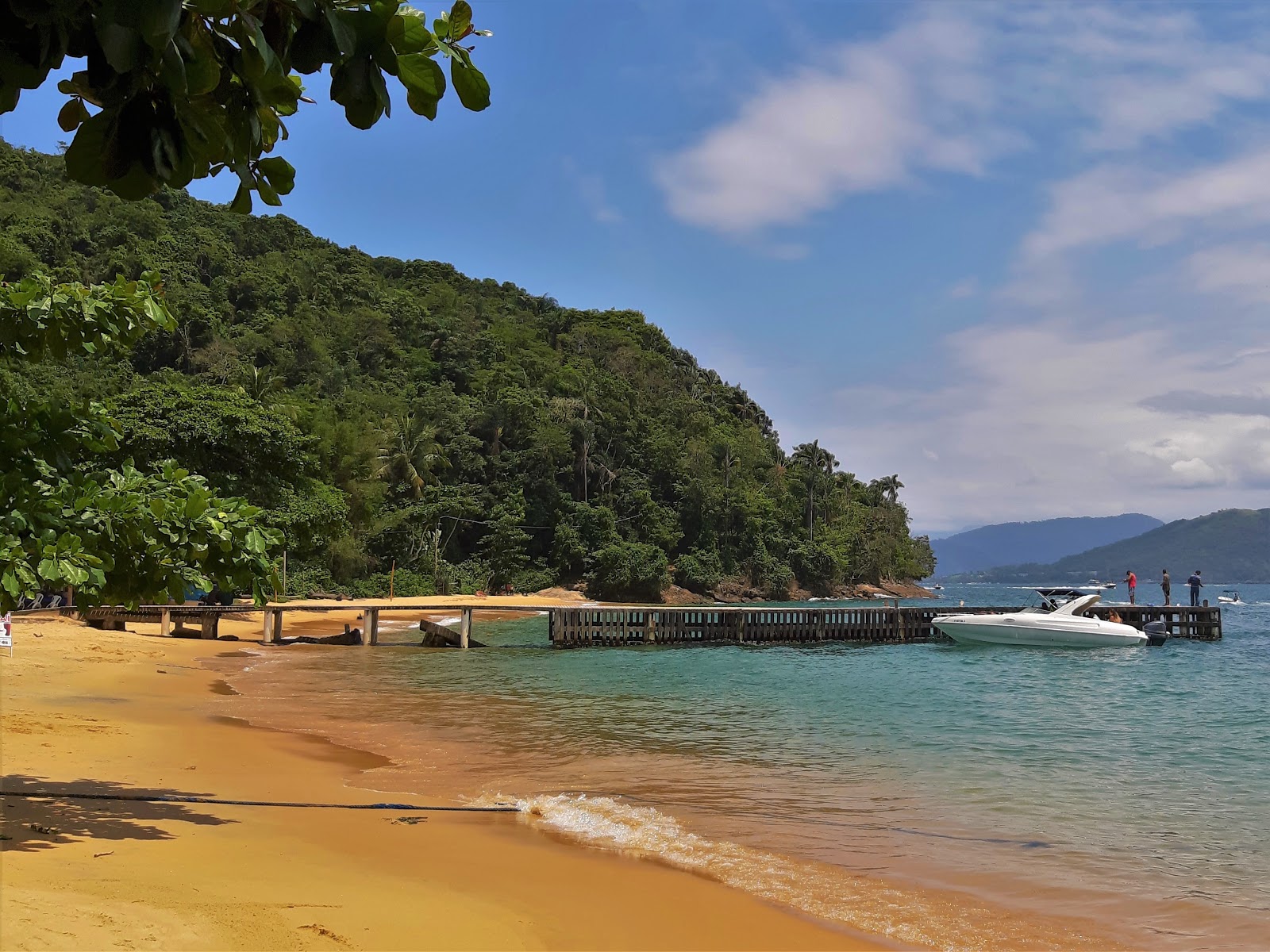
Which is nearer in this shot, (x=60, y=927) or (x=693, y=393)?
(x=60, y=927)

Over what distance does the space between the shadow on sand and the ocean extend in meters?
2.57

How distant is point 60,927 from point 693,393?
93.1m

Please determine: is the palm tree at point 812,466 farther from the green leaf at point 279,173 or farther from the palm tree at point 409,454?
the green leaf at point 279,173

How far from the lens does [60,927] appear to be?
13.5 ft

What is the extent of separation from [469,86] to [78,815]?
21.9ft

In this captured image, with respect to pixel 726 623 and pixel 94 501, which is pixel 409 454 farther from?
pixel 94 501

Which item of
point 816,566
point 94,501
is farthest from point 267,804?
point 816,566

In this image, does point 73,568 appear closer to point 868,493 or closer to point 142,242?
point 142,242

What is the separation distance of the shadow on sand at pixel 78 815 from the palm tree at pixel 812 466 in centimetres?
8271

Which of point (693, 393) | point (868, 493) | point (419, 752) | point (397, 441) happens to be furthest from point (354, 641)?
point (868, 493)

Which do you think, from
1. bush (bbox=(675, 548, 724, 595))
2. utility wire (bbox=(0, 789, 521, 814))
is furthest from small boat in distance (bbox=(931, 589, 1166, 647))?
bush (bbox=(675, 548, 724, 595))

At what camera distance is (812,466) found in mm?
92250

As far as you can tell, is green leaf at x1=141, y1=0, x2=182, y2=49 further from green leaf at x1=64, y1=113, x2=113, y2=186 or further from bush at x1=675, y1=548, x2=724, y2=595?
bush at x1=675, y1=548, x2=724, y2=595

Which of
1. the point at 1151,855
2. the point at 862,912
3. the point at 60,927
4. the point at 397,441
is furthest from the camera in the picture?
the point at 397,441
